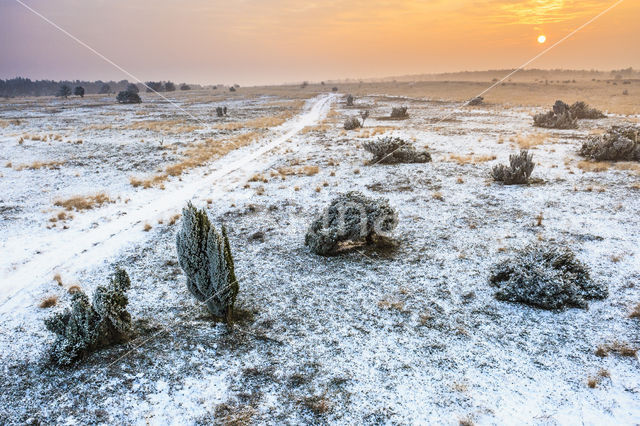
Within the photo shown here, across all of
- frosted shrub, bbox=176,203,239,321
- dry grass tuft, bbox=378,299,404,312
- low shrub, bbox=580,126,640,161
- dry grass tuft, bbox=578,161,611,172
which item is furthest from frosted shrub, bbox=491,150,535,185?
frosted shrub, bbox=176,203,239,321

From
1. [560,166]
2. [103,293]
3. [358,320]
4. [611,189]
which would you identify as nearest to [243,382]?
[358,320]

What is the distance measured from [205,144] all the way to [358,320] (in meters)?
25.6

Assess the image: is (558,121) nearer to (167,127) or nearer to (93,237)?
(93,237)

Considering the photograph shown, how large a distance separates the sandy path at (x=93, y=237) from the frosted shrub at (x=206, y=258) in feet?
17.1

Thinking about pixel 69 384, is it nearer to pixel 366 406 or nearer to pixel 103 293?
pixel 103 293

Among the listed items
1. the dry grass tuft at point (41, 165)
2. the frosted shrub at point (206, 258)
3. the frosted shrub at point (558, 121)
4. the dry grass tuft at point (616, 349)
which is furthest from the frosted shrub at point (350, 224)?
the frosted shrub at point (558, 121)

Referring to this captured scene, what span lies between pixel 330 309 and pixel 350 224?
350 centimetres

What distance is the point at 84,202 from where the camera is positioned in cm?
1662

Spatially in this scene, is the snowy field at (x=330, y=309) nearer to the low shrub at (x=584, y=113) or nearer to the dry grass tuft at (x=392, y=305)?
the dry grass tuft at (x=392, y=305)

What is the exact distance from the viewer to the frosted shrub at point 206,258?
297 inches

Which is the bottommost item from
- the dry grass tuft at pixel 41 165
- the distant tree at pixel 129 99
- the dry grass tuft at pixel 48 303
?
the dry grass tuft at pixel 48 303

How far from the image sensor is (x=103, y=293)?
7.28 metres

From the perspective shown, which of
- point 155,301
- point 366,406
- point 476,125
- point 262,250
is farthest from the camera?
point 476,125

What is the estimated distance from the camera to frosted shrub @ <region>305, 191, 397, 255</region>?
11227 millimetres
